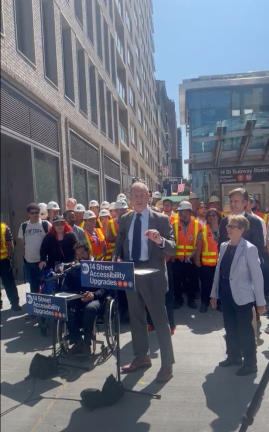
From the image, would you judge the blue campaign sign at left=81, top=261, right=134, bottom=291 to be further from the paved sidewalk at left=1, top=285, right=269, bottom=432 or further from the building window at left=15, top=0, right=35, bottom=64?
the building window at left=15, top=0, right=35, bottom=64

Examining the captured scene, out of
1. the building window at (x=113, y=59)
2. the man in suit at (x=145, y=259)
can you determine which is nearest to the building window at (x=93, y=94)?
the building window at (x=113, y=59)

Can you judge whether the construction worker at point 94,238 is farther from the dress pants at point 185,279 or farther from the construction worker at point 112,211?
the dress pants at point 185,279

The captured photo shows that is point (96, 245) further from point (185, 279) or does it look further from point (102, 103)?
point (102, 103)

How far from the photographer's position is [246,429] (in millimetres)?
2592

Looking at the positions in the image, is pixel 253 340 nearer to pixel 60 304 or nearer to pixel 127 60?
pixel 60 304

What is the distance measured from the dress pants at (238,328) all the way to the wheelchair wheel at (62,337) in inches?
64.1

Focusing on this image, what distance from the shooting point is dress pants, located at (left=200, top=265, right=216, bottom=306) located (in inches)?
244

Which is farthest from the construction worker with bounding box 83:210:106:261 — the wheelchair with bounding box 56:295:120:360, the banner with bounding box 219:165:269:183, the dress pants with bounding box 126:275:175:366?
the banner with bounding box 219:165:269:183

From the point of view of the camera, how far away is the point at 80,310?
417cm

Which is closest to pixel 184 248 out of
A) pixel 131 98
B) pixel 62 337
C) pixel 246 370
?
pixel 131 98

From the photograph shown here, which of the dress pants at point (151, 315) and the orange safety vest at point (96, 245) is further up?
the orange safety vest at point (96, 245)

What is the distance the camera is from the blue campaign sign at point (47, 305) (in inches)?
91.9

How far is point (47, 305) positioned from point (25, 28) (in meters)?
2.91

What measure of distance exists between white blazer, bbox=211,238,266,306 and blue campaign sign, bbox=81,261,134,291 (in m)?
1.43
